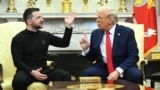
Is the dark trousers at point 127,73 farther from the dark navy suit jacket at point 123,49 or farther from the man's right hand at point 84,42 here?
the man's right hand at point 84,42

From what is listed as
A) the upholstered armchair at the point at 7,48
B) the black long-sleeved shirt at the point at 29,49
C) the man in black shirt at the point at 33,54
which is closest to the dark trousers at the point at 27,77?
the man in black shirt at the point at 33,54

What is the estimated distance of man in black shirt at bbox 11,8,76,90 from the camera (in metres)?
3.71

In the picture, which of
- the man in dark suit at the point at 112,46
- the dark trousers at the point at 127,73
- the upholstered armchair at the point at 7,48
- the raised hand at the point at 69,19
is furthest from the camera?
the upholstered armchair at the point at 7,48

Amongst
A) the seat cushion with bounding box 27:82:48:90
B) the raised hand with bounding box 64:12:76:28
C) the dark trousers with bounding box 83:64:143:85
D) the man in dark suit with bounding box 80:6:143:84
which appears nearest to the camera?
the seat cushion with bounding box 27:82:48:90

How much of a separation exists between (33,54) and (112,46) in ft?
2.81

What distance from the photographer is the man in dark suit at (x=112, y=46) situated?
384cm

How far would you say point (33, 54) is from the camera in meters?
3.99

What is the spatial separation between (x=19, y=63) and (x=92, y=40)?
86 centimetres

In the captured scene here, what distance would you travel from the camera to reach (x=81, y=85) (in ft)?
9.70

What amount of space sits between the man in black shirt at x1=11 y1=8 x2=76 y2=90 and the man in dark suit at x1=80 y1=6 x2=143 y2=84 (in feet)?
1.13

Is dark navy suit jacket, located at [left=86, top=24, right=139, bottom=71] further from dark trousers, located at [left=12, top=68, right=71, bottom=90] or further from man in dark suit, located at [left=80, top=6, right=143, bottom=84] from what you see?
dark trousers, located at [left=12, top=68, right=71, bottom=90]

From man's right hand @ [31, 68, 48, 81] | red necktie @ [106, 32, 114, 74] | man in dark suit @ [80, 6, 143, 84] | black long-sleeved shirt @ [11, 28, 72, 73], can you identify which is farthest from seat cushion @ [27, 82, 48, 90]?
red necktie @ [106, 32, 114, 74]

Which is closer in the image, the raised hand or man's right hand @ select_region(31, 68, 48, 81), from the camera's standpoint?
man's right hand @ select_region(31, 68, 48, 81)

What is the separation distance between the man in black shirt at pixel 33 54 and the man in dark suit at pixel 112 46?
0.34 meters
